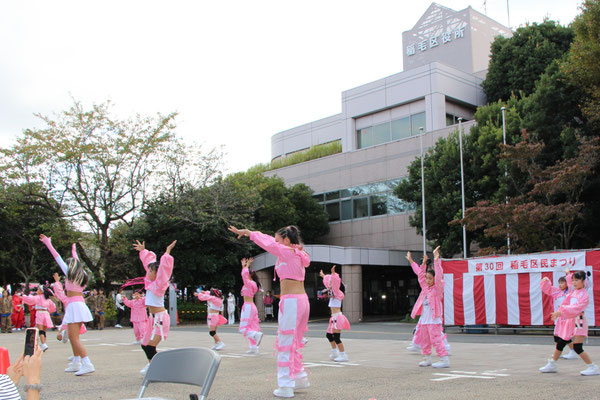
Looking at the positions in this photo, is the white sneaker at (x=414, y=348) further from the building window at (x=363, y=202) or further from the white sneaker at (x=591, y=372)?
the building window at (x=363, y=202)

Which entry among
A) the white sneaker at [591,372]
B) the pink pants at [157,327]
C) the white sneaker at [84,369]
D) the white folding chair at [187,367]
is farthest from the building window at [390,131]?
the white folding chair at [187,367]

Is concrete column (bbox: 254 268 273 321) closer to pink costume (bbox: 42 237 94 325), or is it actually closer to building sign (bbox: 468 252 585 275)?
building sign (bbox: 468 252 585 275)

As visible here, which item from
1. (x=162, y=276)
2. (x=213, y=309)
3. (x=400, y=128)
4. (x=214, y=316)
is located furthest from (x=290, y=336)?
(x=400, y=128)

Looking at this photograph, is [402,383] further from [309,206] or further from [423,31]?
[423,31]

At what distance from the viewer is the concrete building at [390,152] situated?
108ft

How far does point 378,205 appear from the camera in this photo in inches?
1356

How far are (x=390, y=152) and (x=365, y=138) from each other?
3.86 metres

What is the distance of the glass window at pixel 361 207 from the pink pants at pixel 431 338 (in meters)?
24.8

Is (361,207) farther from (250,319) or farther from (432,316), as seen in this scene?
(432,316)

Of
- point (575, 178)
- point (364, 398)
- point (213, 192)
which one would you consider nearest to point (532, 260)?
point (575, 178)

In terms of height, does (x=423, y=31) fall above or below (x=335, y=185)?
above

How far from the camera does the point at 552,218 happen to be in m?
21.2

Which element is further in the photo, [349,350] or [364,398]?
[349,350]

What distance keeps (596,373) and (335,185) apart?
28956 millimetres
